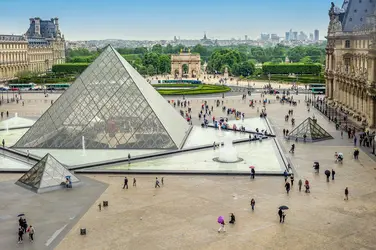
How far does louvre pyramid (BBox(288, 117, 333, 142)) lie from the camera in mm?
40281

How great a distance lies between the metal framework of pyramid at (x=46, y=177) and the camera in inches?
1040

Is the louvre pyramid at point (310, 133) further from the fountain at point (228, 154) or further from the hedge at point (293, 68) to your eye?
the hedge at point (293, 68)

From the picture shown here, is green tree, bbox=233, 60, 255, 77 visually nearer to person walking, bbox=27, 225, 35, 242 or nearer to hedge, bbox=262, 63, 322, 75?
hedge, bbox=262, 63, 322, 75

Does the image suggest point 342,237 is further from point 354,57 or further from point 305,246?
point 354,57

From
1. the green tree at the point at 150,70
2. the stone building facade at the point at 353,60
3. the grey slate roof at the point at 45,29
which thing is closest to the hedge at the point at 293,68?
the green tree at the point at 150,70

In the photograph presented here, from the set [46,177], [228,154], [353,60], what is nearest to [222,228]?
[46,177]

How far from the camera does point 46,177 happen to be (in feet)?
88.0

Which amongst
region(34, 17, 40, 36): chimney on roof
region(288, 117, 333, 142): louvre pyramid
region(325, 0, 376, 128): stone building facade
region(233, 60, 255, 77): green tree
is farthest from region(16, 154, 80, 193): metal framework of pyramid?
region(34, 17, 40, 36): chimney on roof

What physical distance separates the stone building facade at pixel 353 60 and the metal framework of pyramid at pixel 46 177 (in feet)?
85.8

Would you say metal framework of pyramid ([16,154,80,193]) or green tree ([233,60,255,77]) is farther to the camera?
green tree ([233,60,255,77])

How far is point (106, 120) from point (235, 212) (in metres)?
15.9

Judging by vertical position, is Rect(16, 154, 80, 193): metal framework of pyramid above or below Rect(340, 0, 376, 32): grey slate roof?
below

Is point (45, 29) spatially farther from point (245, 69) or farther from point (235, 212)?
point (235, 212)

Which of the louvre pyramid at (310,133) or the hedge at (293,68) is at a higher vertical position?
the hedge at (293,68)
